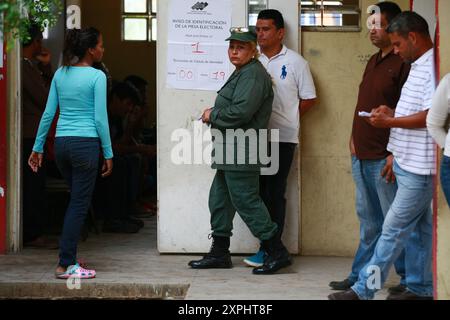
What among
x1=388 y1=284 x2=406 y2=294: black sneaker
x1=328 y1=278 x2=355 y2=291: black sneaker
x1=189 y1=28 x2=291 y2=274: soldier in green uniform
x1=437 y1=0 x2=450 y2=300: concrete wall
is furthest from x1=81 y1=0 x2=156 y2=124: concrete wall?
x1=437 y1=0 x2=450 y2=300: concrete wall

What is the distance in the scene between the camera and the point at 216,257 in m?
7.52

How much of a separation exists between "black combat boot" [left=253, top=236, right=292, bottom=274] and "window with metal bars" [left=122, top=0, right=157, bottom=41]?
7032 mm

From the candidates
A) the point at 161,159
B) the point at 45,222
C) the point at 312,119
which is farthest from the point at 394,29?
the point at 45,222

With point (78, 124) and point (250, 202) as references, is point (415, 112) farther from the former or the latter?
point (78, 124)

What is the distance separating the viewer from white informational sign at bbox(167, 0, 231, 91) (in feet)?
25.5

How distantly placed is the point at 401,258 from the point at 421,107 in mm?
1227

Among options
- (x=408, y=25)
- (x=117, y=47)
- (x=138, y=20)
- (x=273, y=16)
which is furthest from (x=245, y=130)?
(x=138, y=20)

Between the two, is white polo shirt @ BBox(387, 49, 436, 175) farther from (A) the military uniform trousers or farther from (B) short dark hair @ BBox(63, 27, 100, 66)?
(B) short dark hair @ BBox(63, 27, 100, 66)

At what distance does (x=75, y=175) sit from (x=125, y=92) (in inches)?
122

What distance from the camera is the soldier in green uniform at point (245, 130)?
7078 millimetres

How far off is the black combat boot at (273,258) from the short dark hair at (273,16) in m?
1.63

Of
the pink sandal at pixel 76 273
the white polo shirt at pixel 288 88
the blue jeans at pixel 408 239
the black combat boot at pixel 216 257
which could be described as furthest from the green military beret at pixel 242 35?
the pink sandal at pixel 76 273

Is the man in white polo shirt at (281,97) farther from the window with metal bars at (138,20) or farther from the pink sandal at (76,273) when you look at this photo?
the window with metal bars at (138,20)

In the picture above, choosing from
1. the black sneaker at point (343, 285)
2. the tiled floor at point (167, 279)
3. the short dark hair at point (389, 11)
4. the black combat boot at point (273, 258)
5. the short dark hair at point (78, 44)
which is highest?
the short dark hair at point (389, 11)
